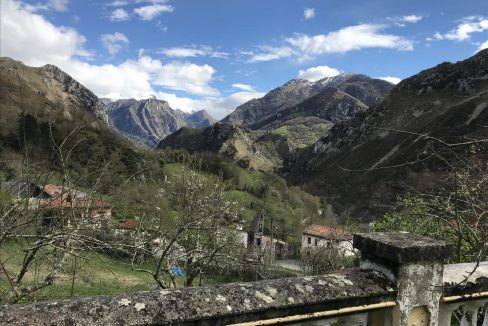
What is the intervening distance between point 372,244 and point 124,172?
15.9ft

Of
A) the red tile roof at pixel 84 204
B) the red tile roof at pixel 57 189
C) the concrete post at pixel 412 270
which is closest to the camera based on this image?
the concrete post at pixel 412 270

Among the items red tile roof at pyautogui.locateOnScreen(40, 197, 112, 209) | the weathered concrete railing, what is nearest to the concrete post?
the weathered concrete railing

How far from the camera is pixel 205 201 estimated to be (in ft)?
47.1

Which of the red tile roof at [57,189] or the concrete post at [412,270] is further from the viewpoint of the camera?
the red tile roof at [57,189]

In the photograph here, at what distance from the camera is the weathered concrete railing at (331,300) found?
1.81 metres

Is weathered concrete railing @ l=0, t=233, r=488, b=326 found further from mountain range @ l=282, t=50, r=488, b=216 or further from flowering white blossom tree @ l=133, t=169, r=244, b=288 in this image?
mountain range @ l=282, t=50, r=488, b=216

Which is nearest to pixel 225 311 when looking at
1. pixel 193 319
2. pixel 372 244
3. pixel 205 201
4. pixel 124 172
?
pixel 193 319

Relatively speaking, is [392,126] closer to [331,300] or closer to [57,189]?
[57,189]

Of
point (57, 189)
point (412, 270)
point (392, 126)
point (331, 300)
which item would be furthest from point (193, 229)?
point (392, 126)

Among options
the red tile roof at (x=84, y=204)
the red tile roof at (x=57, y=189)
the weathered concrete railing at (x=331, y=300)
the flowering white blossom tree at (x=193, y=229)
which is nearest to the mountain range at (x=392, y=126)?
the flowering white blossom tree at (x=193, y=229)

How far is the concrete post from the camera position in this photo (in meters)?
2.57

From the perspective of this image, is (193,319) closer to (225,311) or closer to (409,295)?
(225,311)

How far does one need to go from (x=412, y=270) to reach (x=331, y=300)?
0.64 m

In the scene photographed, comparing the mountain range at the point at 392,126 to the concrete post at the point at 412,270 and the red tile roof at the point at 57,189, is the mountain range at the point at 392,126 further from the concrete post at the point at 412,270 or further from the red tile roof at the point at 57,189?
the concrete post at the point at 412,270
